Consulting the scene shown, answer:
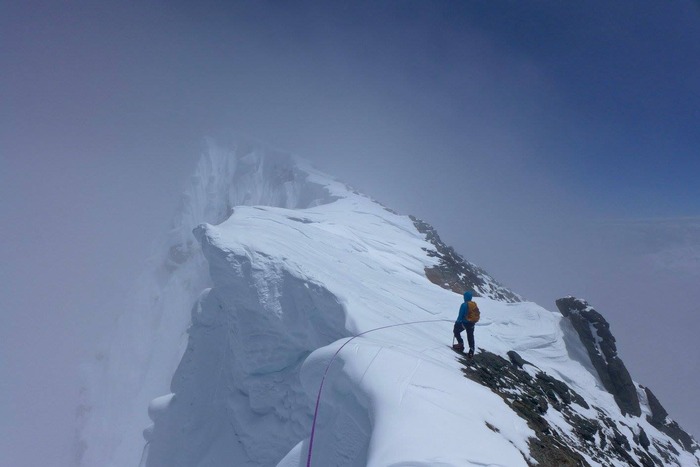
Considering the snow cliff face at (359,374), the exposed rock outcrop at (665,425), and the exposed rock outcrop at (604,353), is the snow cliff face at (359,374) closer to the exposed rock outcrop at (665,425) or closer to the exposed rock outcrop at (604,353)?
the exposed rock outcrop at (665,425)

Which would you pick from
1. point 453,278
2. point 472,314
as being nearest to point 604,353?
point 453,278

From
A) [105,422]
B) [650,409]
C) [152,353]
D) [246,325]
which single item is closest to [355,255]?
[246,325]

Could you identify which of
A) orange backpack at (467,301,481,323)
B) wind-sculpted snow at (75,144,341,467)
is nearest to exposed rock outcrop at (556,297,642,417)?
orange backpack at (467,301,481,323)

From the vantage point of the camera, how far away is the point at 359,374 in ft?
20.0

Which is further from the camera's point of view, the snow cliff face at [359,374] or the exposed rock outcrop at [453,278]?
the exposed rock outcrop at [453,278]

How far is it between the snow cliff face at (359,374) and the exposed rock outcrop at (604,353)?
23.4 inches

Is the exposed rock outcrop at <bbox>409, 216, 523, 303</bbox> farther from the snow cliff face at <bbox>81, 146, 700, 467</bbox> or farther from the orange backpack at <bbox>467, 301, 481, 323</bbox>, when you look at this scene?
the orange backpack at <bbox>467, 301, 481, 323</bbox>

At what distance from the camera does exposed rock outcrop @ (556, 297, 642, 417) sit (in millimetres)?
15055

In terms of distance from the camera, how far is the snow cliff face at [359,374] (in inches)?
211

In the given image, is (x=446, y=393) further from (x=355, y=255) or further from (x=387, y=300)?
(x=355, y=255)

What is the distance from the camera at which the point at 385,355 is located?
668 centimetres

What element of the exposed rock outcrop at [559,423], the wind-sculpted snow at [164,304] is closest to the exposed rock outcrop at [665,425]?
the exposed rock outcrop at [559,423]

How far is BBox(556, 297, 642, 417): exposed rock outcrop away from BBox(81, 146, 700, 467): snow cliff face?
59cm

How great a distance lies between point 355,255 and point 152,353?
71.1 feet
